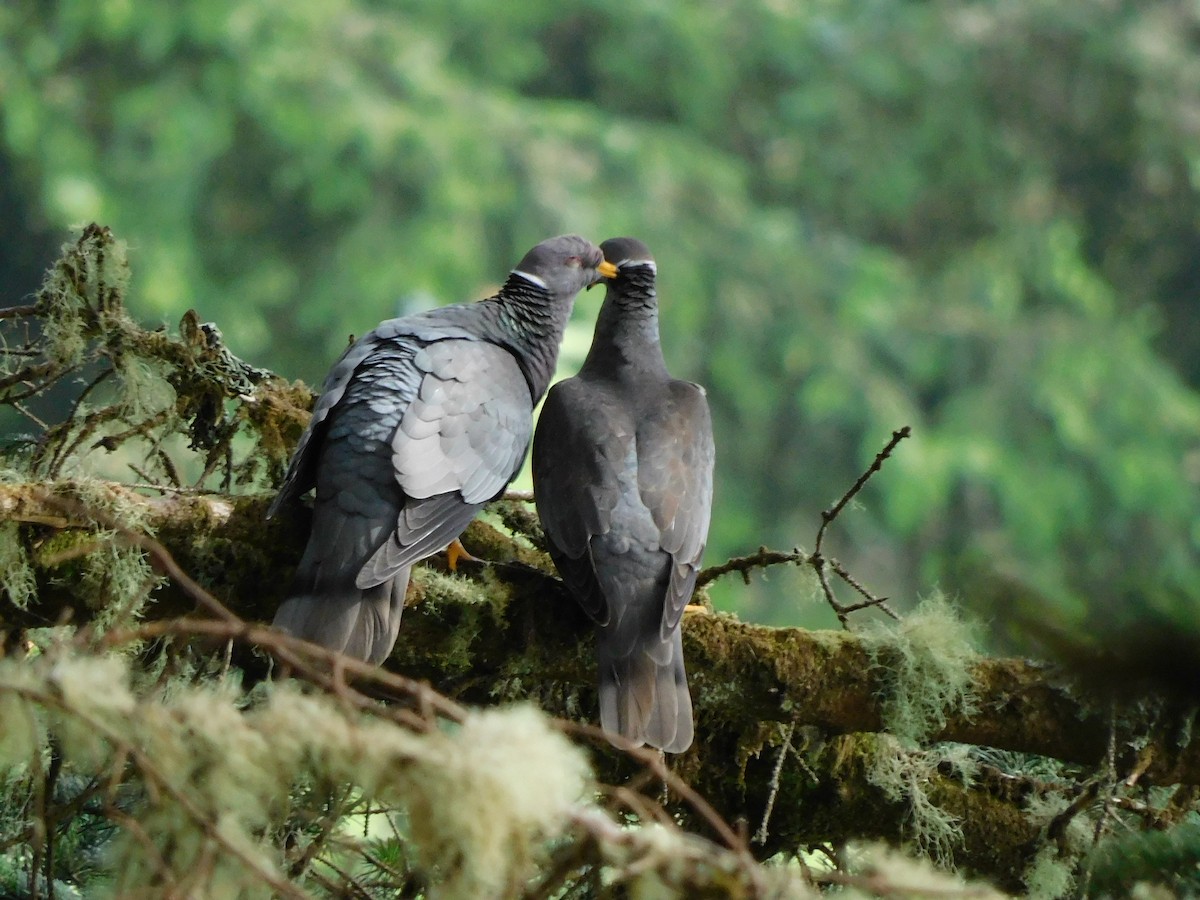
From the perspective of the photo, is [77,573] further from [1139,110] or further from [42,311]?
[1139,110]

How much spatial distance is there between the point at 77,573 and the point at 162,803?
0.95m

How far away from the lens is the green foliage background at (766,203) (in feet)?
24.5

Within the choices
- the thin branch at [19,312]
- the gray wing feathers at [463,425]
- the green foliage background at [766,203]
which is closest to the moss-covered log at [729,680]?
the gray wing feathers at [463,425]

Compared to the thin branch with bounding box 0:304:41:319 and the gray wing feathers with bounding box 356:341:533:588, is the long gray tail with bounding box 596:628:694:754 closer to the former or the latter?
the gray wing feathers with bounding box 356:341:533:588

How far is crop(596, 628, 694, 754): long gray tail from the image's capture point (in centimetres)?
205

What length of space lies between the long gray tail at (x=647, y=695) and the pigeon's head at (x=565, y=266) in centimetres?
102

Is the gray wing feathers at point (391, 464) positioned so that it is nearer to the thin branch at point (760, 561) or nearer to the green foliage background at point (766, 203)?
the thin branch at point (760, 561)

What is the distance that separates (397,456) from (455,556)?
0.21m

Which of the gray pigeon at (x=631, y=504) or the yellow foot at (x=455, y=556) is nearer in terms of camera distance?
the gray pigeon at (x=631, y=504)

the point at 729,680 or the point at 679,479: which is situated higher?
the point at 679,479

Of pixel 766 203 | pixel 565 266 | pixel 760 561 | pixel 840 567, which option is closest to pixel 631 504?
pixel 760 561

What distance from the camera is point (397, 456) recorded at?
2.23m

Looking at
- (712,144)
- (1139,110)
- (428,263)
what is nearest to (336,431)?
(428,263)

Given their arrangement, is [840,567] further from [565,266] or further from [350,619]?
[565,266]
